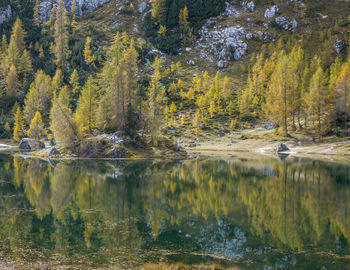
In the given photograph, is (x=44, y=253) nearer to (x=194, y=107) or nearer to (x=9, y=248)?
(x=9, y=248)

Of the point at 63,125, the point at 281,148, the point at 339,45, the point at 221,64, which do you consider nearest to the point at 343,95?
the point at 281,148

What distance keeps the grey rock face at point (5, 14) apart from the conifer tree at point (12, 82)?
68520 mm

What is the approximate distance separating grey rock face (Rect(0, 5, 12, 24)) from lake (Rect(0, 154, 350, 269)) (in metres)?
169

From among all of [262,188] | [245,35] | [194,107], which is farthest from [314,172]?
[245,35]

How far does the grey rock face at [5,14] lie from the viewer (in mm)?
182625

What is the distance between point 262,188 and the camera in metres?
39.2

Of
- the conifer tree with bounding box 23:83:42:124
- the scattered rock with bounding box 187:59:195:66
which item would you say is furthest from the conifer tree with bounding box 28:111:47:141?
the scattered rock with bounding box 187:59:195:66

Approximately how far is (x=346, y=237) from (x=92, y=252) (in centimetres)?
1673

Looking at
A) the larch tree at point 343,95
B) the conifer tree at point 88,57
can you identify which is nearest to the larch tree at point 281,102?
the larch tree at point 343,95

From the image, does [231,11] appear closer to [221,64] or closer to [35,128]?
[221,64]

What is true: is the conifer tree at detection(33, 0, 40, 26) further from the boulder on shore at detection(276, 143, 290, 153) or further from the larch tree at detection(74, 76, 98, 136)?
the boulder on shore at detection(276, 143, 290, 153)

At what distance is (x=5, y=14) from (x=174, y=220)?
20082cm

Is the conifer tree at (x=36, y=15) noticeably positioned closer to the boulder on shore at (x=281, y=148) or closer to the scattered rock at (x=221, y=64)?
the scattered rock at (x=221, y=64)

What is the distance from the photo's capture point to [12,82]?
132500 mm
